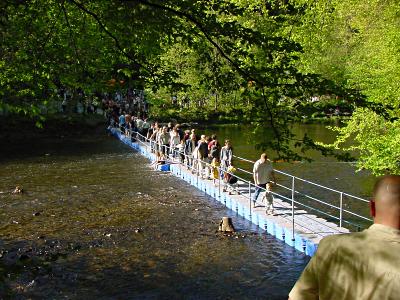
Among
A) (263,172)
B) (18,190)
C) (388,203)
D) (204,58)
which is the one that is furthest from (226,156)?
(388,203)

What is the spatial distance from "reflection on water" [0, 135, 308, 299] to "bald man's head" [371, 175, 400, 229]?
218 inches

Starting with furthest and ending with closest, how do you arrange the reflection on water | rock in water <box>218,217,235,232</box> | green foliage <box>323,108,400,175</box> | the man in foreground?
green foliage <box>323,108,400,175</box>, rock in water <box>218,217,235,232</box>, the reflection on water, the man in foreground

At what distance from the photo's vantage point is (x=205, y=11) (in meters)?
6.93

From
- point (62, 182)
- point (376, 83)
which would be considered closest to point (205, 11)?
point (376, 83)

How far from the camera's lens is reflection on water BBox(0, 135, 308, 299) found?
1131 cm

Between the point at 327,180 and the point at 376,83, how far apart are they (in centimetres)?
684

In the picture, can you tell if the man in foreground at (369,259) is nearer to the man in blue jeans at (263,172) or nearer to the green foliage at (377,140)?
the man in blue jeans at (263,172)

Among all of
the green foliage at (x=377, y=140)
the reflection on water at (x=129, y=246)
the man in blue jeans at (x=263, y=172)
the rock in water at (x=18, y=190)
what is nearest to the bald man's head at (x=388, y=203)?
the reflection on water at (x=129, y=246)

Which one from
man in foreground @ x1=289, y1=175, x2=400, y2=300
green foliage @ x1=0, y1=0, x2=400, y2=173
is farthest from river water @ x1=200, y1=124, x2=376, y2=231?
man in foreground @ x1=289, y1=175, x2=400, y2=300

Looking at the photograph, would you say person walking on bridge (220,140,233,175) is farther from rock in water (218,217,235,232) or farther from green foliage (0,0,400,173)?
green foliage (0,0,400,173)

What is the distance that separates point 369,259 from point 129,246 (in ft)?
39.9

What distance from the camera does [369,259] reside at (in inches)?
105

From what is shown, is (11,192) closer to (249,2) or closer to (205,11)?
(205,11)

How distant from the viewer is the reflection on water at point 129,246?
11.3m
